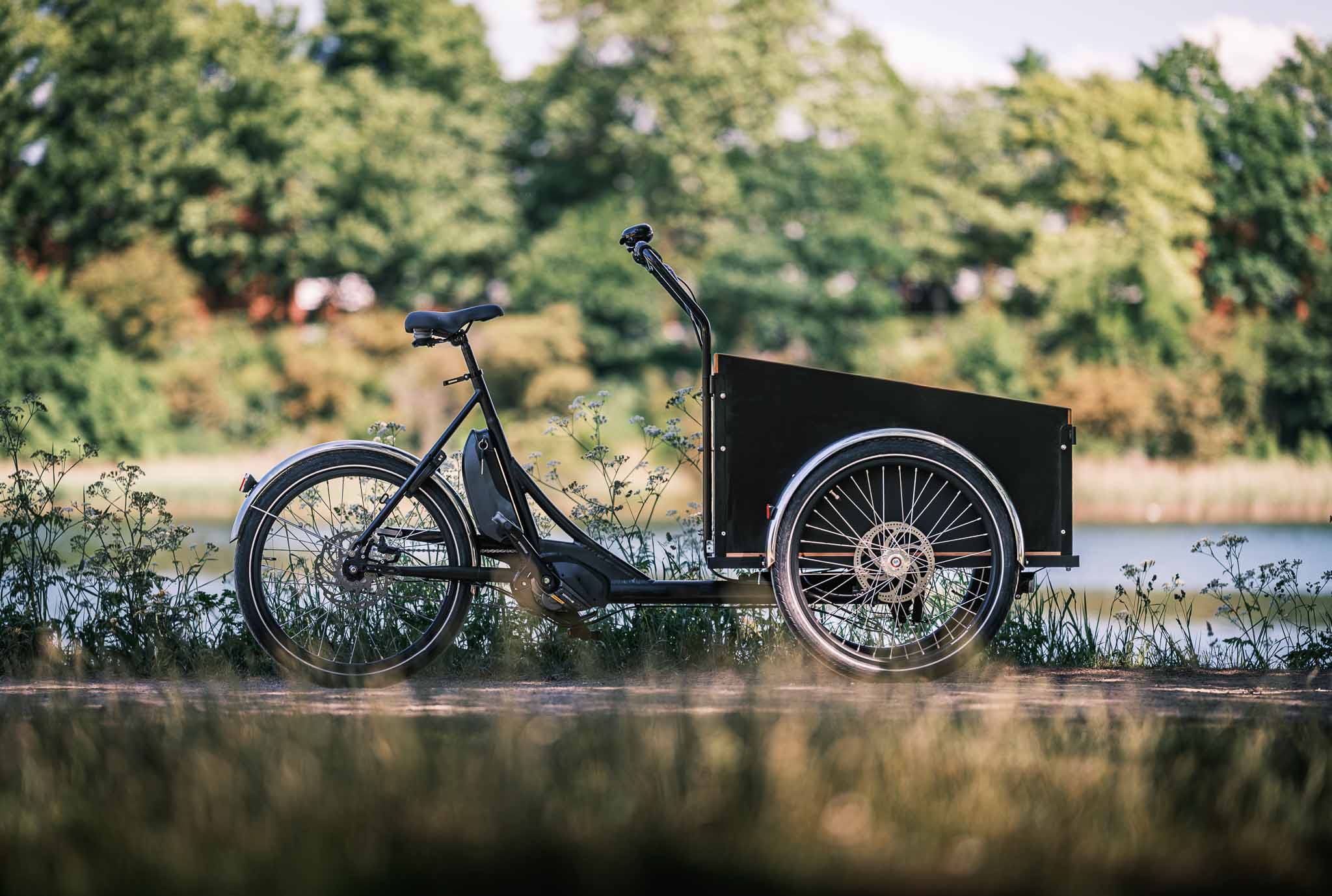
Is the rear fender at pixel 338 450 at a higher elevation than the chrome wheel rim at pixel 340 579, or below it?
higher

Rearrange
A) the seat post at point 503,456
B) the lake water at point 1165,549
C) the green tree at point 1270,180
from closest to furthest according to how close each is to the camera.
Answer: the seat post at point 503,456 < the lake water at point 1165,549 < the green tree at point 1270,180

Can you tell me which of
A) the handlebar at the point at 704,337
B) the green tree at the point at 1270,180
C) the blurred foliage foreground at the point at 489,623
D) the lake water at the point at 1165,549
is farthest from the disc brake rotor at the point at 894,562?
the green tree at the point at 1270,180

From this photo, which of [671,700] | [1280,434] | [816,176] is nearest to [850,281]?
[816,176]

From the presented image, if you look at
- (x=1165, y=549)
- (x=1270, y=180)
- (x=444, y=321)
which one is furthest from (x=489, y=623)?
(x=1270, y=180)

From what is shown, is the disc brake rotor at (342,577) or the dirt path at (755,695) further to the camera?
the disc brake rotor at (342,577)

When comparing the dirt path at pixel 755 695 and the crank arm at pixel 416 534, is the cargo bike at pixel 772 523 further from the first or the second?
the dirt path at pixel 755 695

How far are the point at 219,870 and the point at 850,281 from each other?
92.0ft

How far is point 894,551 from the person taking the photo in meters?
4.00

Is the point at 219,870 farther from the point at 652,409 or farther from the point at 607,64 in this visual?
the point at 607,64

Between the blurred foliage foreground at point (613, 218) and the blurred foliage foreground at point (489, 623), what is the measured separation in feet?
65.4

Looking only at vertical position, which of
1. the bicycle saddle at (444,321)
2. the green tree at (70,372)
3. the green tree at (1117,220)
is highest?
the green tree at (1117,220)

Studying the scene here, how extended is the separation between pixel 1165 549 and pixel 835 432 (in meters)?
11.2

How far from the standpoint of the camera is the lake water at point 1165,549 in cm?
1128

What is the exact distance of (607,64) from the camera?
2944 centimetres
